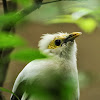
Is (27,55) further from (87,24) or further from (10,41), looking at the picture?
(87,24)

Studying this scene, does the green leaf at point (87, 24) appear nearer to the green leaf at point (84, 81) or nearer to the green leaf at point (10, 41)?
the green leaf at point (84, 81)

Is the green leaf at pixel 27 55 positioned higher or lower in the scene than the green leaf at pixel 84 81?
higher

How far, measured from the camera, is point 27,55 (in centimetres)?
38

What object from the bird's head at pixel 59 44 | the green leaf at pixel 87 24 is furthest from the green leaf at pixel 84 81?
the bird's head at pixel 59 44

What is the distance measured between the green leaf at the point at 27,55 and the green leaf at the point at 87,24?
307 mm

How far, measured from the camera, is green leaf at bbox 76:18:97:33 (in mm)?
677

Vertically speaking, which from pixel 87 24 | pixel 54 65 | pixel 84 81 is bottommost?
pixel 54 65

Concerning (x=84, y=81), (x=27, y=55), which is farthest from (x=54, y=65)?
(x=27, y=55)

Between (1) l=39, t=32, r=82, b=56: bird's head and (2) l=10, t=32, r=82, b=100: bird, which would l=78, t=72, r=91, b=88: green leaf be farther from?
(1) l=39, t=32, r=82, b=56: bird's head

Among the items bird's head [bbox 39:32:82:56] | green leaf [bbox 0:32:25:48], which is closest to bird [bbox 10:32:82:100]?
bird's head [bbox 39:32:82:56]

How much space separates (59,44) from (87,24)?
0.85 meters

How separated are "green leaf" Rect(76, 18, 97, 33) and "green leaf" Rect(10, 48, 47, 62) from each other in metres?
0.31

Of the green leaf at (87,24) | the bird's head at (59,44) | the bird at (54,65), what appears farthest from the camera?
the bird's head at (59,44)

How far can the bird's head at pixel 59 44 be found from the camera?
4.82ft
